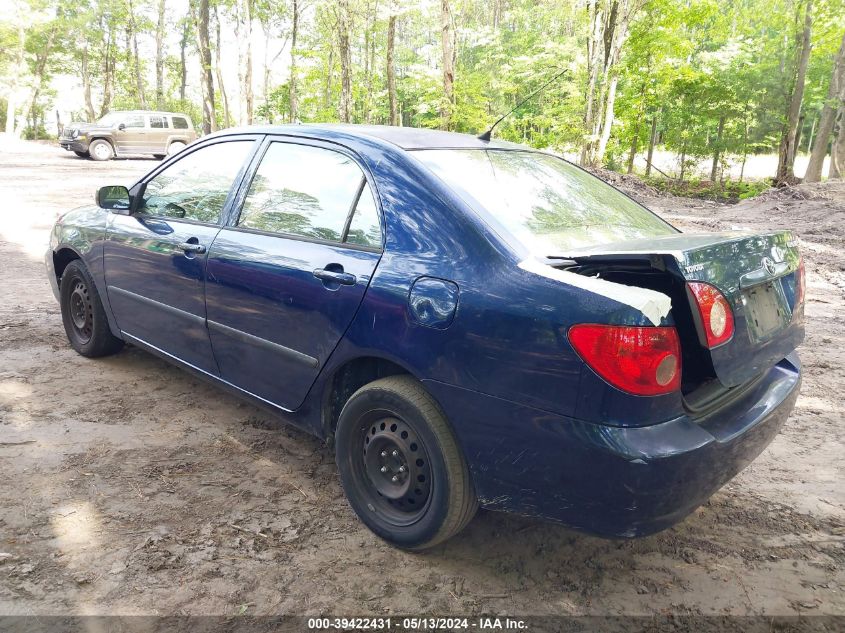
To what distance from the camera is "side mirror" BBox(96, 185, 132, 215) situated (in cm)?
387

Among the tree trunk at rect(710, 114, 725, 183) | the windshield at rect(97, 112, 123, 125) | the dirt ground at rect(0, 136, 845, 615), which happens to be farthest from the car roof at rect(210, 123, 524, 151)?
the tree trunk at rect(710, 114, 725, 183)

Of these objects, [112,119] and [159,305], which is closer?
[159,305]

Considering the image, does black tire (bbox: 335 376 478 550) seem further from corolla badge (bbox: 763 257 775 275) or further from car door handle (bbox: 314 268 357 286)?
corolla badge (bbox: 763 257 775 275)

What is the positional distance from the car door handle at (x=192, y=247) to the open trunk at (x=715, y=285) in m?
1.94

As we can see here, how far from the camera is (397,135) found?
294 centimetres

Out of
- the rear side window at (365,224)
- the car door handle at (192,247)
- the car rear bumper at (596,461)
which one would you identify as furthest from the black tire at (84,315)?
the car rear bumper at (596,461)

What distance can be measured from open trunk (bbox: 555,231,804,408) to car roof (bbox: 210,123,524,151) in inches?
38.3

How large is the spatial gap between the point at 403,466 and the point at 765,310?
151 cm

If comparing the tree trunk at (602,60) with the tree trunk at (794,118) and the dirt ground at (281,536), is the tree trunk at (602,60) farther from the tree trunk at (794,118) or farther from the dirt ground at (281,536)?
the dirt ground at (281,536)

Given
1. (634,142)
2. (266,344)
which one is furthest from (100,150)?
(266,344)

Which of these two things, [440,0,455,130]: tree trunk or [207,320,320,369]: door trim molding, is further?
[440,0,455,130]: tree trunk

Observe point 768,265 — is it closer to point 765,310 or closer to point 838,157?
point 765,310

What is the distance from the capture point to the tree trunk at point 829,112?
15883 mm

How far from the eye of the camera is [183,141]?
84.6 feet
